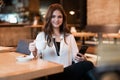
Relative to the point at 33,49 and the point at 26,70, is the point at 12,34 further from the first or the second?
the point at 26,70

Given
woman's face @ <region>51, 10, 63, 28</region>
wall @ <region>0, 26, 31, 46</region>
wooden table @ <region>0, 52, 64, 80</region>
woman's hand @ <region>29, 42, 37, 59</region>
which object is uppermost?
woman's face @ <region>51, 10, 63, 28</region>

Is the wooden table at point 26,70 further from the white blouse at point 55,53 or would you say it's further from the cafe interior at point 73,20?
the cafe interior at point 73,20

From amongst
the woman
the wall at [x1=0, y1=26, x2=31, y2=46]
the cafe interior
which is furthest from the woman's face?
the wall at [x1=0, y1=26, x2=31, y2=46]

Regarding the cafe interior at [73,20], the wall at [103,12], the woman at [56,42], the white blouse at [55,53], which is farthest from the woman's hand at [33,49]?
the wall at [103,12]

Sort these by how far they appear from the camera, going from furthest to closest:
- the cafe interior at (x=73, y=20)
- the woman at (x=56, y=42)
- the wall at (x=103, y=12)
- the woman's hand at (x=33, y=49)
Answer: the wall at (x=103, y=12) < the cafe interior at (x=73, y=20) < the woman at (x=56, y=42) < the woman's hand at (x=33, y=49)

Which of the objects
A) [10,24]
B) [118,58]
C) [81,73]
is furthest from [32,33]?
[118,58]

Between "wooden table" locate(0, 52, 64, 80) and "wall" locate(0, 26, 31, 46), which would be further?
"wall" locate(0, 26, 31, 46)

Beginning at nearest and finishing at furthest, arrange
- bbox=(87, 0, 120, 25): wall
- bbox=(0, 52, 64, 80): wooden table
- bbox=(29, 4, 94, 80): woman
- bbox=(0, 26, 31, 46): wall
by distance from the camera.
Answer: bbox=(0, 52, 64, 80): wooden table, bbox=(29, 4, 94, 80): woman, bbox=(87, 0, 120, 25): wall, bbox=(0, 26, 31, 46): wall

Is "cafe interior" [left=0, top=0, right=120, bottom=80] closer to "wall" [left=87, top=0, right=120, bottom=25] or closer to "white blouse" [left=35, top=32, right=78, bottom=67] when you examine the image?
"wall" [left=87, top=0, right=120, bottom=25]

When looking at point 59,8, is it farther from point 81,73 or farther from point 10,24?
point 10,24

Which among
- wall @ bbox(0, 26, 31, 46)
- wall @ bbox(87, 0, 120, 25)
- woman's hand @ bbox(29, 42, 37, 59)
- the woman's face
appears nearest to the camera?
woman's hand @ bbox(29, 42, 37, 59)

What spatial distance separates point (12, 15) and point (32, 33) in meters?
1.02

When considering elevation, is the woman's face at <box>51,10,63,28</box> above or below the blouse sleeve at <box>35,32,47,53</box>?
above

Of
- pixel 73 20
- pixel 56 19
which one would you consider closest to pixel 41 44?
pixel 56 19
